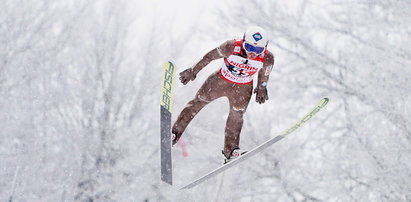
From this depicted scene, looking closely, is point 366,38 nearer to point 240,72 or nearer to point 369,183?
point 369,183

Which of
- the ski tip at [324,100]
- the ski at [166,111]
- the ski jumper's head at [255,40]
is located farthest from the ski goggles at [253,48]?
the ski tip at [324,100]

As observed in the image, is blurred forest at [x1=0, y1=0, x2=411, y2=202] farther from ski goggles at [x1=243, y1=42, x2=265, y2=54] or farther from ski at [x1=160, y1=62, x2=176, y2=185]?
ski goggles at [x1=243, y1=42, x2=265, y2=54]

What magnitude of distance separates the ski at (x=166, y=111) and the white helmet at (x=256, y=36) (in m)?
1.05

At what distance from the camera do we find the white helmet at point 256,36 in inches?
212

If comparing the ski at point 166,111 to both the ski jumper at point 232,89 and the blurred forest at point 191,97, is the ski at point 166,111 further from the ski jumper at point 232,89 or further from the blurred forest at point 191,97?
the blurred forest at point 191,97

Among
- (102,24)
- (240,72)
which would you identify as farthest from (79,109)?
(240,72)

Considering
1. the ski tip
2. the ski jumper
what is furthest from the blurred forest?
the ski tip

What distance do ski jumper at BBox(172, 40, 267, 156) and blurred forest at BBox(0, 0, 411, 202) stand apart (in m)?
2.55

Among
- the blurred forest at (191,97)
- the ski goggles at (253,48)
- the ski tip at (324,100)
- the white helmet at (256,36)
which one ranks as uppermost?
the white helmet at (256,36)

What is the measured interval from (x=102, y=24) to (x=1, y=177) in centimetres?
380

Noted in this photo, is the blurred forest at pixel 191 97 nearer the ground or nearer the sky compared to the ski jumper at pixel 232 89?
nearer the ground

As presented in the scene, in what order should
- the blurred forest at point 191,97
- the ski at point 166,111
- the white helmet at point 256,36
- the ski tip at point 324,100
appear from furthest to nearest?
the blurred forest at point 191,97 < the ski tip at point 324,100 < the ski at point 166,111 < the white helmet at point 256,36

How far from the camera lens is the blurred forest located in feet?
29.1

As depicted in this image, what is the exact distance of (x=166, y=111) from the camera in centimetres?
605
